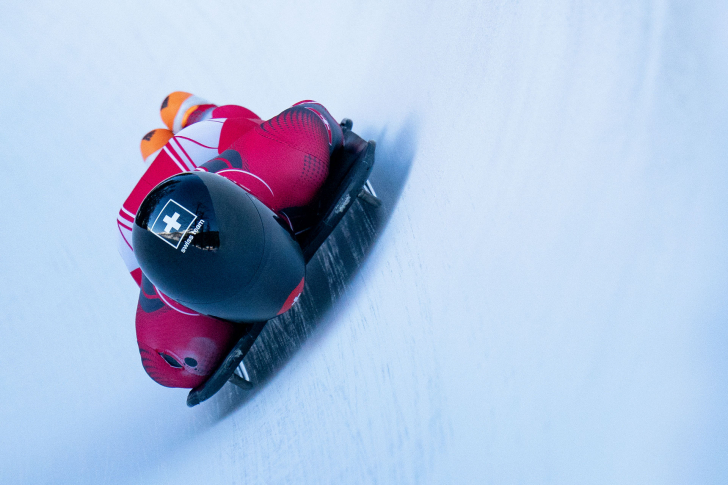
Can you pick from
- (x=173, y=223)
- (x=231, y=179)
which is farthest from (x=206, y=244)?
(x=231, y=179)

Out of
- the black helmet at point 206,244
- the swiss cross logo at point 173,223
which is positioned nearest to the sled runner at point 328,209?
the black helmet at point 206,244

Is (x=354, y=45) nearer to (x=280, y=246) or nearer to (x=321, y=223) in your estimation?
(x=321, y=223)

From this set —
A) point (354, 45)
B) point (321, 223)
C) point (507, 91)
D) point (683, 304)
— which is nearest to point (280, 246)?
point (321, 223)

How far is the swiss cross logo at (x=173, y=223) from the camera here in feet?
3.36

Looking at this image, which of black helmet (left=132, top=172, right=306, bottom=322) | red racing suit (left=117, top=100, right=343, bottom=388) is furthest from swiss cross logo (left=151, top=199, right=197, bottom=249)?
red racing suit (left=117, top=100, right=343, bottom=388)

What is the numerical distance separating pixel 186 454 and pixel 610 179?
1.58m

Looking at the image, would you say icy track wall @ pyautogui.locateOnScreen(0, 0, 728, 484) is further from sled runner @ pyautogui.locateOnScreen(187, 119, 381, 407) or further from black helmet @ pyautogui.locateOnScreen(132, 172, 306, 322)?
black helmet @ pyautogui.locateOnScreen(132, 172, 306, 322)

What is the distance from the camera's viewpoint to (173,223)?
3.37ft

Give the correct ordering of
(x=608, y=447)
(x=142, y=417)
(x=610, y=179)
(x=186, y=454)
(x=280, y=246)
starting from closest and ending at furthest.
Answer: (x=608, y=447) < (x=610, y=179) < (x=280, y=246) < (x=186, y=454) < (x=142, y=417)

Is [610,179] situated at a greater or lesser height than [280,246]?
greater

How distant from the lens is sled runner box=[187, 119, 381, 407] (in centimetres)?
149

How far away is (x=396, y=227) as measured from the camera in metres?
1.56

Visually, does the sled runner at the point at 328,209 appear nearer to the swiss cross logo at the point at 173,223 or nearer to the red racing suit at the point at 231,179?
the red racing suit at the point at 231,179

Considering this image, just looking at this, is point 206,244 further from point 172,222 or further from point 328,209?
point 328,209
